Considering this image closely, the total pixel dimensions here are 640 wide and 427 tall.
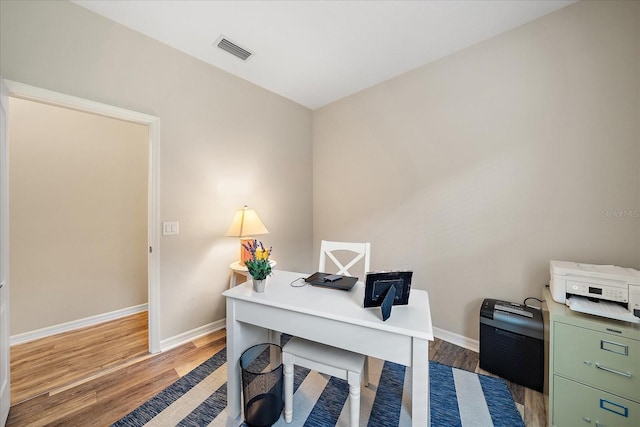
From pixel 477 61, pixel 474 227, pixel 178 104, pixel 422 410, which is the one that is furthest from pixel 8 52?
pixel 474 227

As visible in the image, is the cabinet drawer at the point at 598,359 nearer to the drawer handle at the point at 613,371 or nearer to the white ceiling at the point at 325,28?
the drawer handle at the point at 613,371

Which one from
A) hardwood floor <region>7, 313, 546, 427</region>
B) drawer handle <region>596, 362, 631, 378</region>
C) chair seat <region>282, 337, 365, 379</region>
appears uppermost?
chair seat <region>282, 337, 365, 379</region>

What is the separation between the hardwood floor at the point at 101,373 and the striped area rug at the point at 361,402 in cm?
11

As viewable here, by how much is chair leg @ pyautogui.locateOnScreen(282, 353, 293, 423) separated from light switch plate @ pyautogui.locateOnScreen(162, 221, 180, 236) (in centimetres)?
156

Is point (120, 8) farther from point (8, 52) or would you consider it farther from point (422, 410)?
point (422, 410)

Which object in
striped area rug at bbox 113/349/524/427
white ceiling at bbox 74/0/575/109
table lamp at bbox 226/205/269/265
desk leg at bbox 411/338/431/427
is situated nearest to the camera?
desk leg at bbox 411/338/431/427

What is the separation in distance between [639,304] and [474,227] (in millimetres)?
1027

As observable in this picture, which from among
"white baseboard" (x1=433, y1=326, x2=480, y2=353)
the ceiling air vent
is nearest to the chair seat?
"white baseboard" (x1=433, y1=326, x2=480, y2=353)

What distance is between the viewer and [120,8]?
1.86 m

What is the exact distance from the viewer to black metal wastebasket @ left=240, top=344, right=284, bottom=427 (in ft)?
4.71

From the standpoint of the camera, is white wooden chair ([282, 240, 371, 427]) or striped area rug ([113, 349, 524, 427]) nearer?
white wooden chair ([282, 240, 371, 427])

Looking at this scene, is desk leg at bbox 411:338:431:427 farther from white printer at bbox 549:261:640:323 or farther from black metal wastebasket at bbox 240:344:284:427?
white printer at bbox 549:261:640:323

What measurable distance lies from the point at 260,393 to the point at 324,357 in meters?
0.46

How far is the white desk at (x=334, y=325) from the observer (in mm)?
1086
